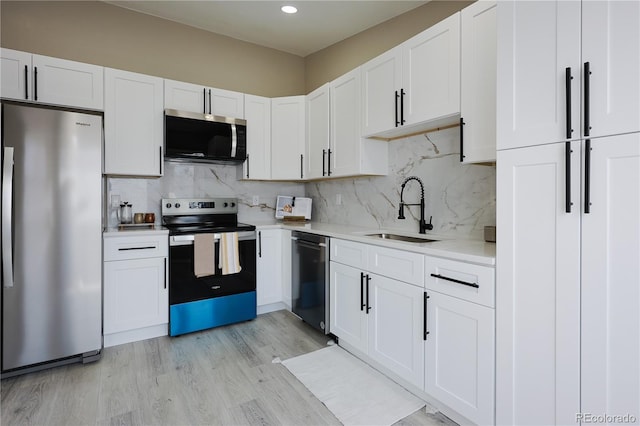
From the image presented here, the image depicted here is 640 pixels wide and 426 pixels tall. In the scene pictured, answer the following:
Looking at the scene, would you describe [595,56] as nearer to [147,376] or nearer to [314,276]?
[314,276]

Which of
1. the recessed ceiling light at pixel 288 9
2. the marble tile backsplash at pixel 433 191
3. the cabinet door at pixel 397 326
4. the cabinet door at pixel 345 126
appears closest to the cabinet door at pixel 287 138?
the cabinet door at pixel 345 126

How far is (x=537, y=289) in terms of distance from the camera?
141 cm

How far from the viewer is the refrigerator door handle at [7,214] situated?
→ 2.07m

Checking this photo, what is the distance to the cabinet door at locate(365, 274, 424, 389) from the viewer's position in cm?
194

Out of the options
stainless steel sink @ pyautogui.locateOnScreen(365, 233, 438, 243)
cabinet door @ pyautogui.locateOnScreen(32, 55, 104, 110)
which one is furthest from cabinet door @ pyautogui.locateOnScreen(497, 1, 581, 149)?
cabinet door @ pyautogui.locateOnScreen(32, 55, 104, 110)

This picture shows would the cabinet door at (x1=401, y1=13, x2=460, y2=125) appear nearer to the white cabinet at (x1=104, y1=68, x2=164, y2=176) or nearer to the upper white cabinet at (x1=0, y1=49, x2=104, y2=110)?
the white cabinet at (x1=104, y1=68, x2=164, y2=176)

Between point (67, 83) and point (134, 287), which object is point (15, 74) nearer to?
point (67, 83)

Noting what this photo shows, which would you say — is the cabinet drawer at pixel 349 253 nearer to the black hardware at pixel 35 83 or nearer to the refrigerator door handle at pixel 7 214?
the refrigerator door handle at pixel 7 214

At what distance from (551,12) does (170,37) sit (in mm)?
3347

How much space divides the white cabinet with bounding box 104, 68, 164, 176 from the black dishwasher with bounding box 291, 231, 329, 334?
4.75 feet

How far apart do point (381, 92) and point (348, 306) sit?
5.39 ft

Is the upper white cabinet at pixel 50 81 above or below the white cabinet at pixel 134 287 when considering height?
above

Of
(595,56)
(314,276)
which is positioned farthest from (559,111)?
(314,276)

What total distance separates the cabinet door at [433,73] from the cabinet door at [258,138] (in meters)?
1.68
